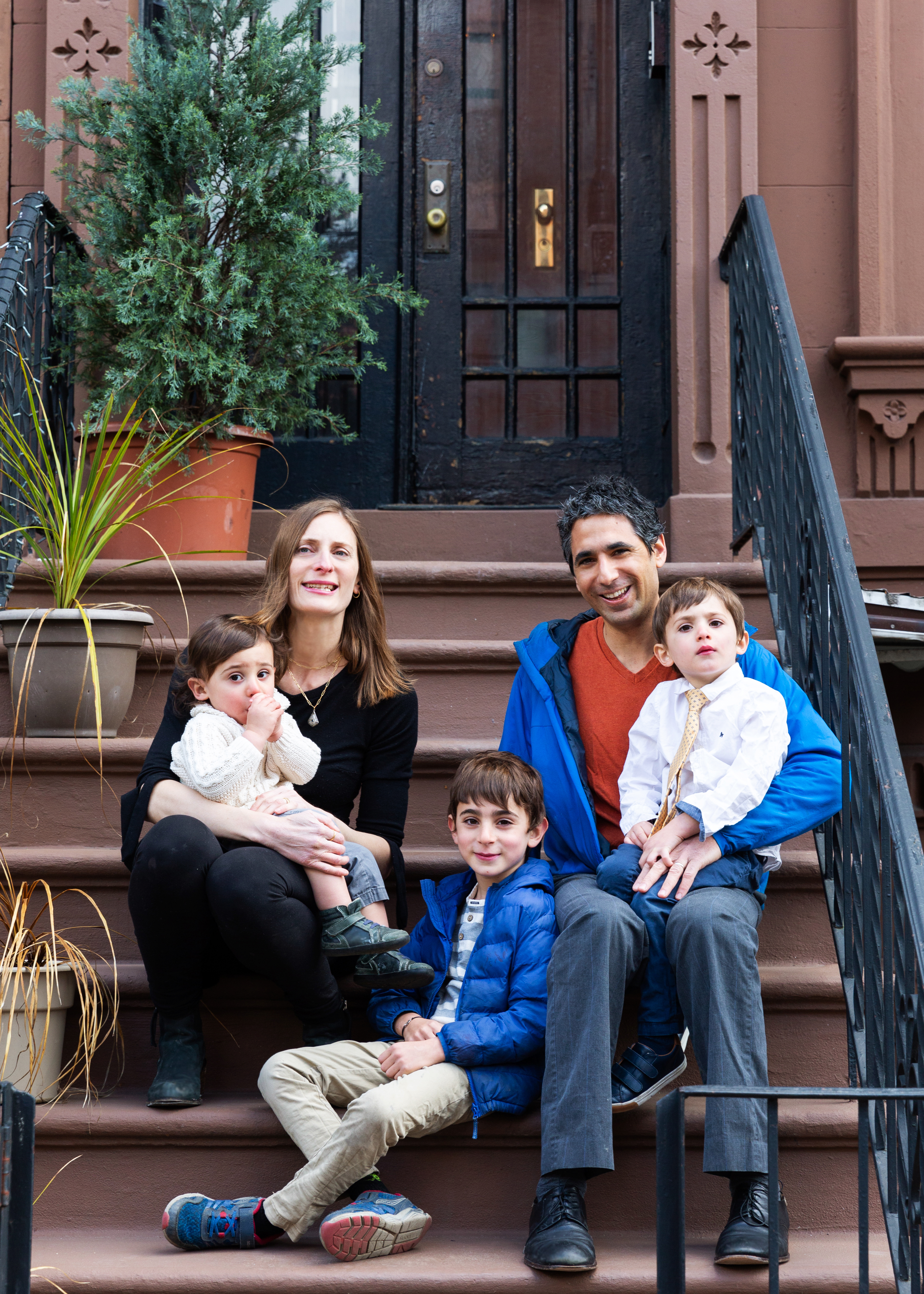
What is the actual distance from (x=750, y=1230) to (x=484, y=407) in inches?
129

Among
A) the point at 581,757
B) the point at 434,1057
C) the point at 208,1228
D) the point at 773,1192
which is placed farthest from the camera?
the point at 581,757

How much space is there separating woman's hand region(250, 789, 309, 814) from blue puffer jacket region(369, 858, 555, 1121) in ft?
1.07

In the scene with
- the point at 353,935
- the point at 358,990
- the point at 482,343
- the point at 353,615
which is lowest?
the point at 358,990

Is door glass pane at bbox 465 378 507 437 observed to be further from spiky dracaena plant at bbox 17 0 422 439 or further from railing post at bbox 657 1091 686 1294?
railing post at bbox 657 1091 686 1294

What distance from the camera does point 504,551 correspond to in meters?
4.50

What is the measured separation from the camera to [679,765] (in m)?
2.58

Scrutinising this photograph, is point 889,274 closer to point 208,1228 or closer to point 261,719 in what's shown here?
point 261,719

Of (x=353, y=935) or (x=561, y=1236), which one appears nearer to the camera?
(x=561, y=1236)

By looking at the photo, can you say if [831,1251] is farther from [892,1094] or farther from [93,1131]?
[93,1131]

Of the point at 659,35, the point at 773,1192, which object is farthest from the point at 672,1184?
the point at 659,35

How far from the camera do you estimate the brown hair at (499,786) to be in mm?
2621

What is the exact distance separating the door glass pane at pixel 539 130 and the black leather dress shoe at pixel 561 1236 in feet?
11.3

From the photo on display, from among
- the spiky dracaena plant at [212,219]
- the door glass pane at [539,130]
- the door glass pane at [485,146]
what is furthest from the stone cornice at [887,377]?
the spiky dracaena plant at [212,219]

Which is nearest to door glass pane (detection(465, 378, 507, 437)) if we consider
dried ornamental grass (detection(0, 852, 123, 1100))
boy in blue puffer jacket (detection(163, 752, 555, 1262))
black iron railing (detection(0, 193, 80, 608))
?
black iron railing (detection(0, 193, 80, 608))
